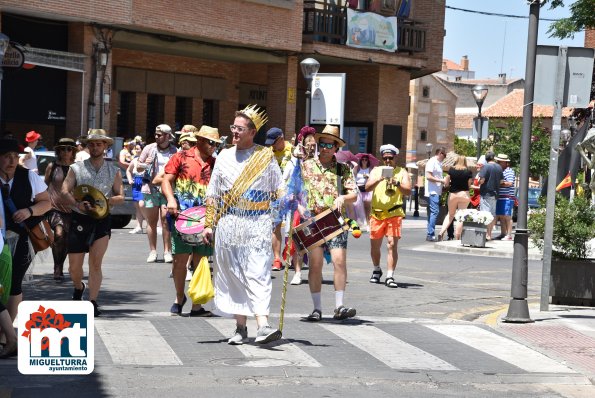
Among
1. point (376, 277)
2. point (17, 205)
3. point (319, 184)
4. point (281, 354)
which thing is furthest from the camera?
point (376, 277)

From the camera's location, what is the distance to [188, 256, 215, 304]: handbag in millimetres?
10625

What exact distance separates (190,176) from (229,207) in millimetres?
1913

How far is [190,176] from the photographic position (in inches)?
479

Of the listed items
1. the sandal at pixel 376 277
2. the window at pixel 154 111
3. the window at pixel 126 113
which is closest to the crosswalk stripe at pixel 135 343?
the sandal at pixel 376 277

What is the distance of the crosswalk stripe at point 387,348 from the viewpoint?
31.9 ft

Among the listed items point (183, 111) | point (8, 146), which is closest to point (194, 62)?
point (183, 111)

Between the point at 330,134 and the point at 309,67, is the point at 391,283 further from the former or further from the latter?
the point at 309,67

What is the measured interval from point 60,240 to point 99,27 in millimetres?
17820

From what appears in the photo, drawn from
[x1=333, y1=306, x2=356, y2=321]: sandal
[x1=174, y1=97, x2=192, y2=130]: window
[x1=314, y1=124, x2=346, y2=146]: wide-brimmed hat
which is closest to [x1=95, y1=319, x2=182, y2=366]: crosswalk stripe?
[x1=333, y1=306, x2=356, y2=321]: sandal

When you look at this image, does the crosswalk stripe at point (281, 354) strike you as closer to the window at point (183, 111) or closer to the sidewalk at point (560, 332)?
the sidewalk at point (560, 332)

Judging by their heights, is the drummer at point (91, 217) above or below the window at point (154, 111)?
below

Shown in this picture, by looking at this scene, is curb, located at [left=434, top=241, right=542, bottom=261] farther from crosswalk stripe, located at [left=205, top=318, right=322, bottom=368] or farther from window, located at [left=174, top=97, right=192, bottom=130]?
window, located at [left=174, top=97, right=192, bottom=130]

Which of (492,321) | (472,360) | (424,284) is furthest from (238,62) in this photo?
(472,360)

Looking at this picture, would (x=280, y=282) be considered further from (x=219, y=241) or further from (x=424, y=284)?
(x=219, y=241)
